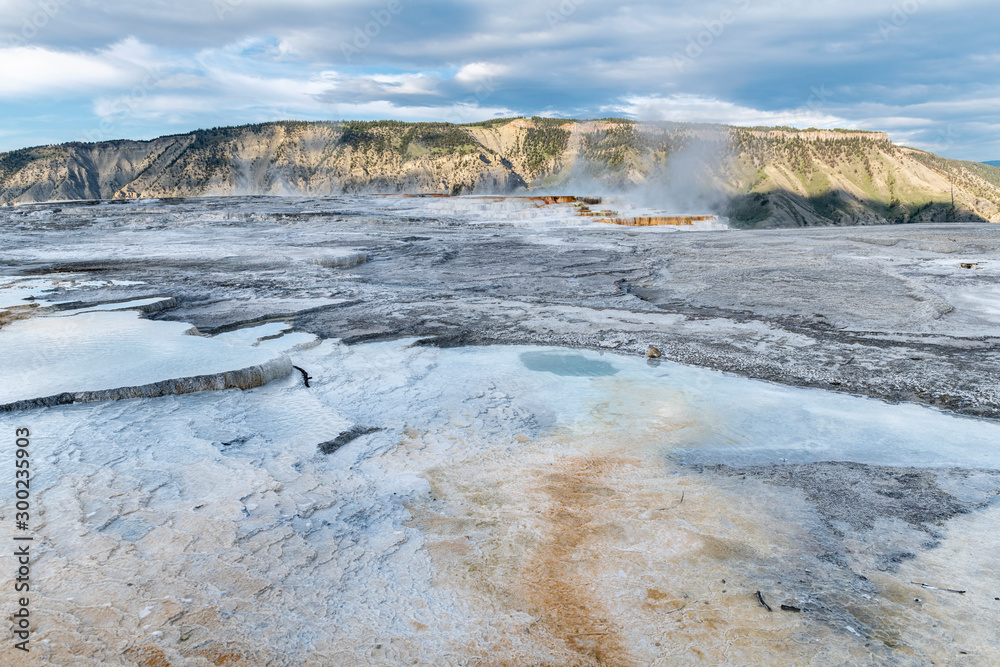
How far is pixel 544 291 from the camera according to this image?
26.1 feet

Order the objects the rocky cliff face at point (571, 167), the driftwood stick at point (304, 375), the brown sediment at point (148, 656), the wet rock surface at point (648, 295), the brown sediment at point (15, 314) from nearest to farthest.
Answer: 1. the brown sediment at point (148, 656)
2. the driftwood stick at point (304, 375)
3. the wet rock surface at point (648, 295)
4. the brown sediment at point (15, 314)
5. the rocky cliff face at point (571, 167)

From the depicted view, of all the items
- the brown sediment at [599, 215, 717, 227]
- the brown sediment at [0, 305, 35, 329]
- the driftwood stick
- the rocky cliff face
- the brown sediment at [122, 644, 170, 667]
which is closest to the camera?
the brown sediment at [122, 644, 170, 667]

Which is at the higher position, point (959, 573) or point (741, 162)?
point (741, 162)

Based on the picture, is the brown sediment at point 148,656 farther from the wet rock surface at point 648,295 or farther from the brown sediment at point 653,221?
the brown sediment at point 653,221

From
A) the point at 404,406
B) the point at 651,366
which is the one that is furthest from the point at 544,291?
the point at 404,406

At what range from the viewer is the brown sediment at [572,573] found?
1896mm

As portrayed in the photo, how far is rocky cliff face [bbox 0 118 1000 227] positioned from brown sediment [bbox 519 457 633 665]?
53266mm

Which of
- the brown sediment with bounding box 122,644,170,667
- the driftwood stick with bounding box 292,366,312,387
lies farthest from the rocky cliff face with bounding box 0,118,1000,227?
the brown sediment with bounding box 122,644,170,667

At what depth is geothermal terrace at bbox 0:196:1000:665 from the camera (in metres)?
1.94

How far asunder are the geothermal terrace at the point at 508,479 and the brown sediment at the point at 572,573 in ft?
Answer: 0.04

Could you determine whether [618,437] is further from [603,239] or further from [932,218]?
[932,218]

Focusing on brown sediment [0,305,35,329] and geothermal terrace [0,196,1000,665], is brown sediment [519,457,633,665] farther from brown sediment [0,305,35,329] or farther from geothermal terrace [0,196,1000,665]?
brown sediment [0,305,35,329]

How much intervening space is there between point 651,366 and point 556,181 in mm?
60163

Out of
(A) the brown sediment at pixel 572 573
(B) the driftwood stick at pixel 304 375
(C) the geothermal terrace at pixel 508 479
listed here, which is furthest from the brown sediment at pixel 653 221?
(A) the brown sediment at pixel 572 573
